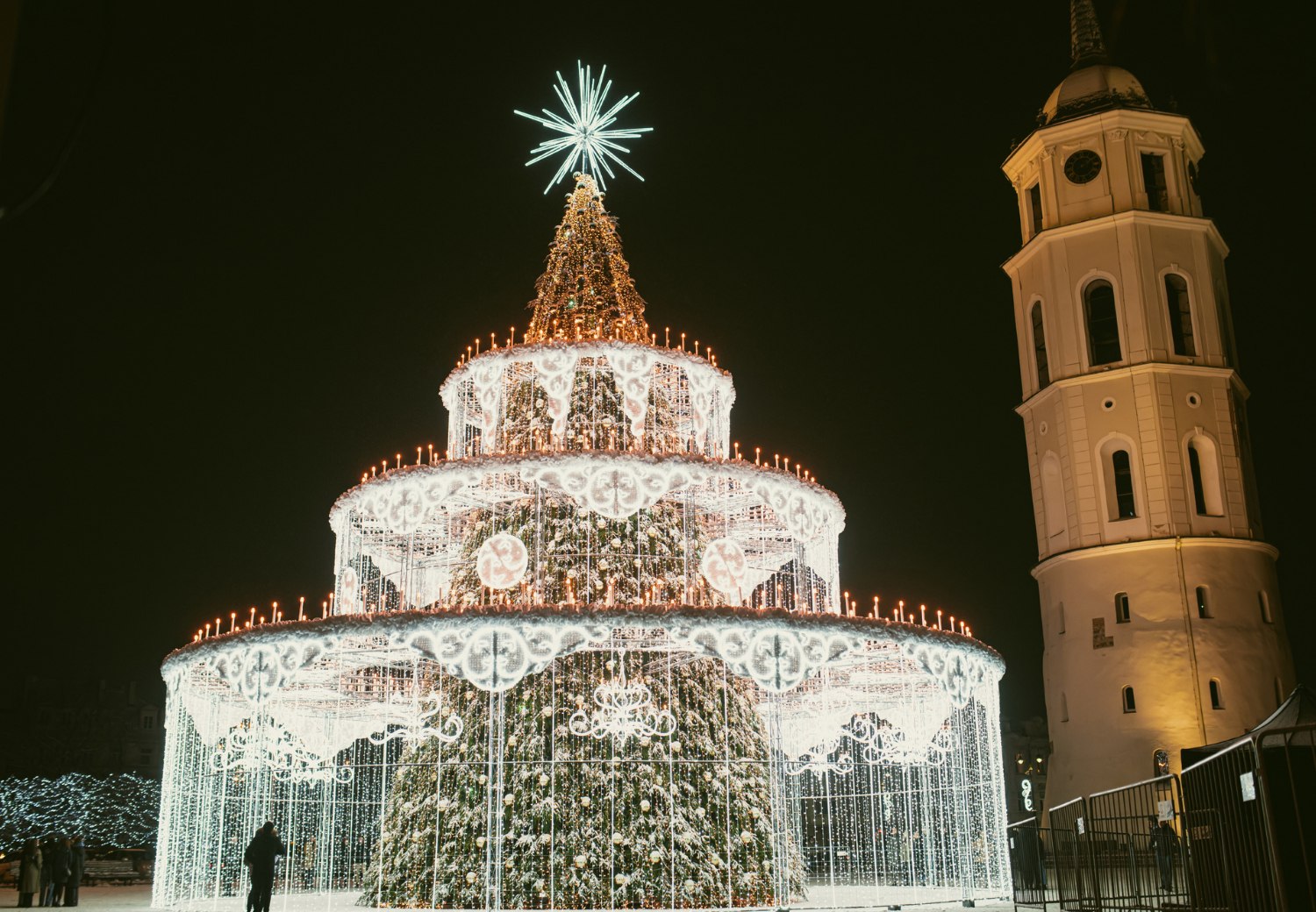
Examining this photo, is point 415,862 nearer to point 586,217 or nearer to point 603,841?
point 603,841

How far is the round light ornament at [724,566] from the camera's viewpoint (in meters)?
19.6

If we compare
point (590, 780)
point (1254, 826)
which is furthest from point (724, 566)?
point (1254, 826)

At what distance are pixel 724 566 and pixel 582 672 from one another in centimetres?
281

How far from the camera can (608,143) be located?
2684 centimetres

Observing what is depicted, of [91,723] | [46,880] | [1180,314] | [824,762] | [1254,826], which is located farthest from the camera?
[91,723]

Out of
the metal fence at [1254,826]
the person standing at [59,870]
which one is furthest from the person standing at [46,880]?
the metal fence at [1254,826]

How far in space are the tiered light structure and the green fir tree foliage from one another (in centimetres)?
4

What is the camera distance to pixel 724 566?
19594mm

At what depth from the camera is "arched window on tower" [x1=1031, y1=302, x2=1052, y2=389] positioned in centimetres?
3897

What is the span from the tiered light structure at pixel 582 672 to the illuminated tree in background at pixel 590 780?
0.14ft

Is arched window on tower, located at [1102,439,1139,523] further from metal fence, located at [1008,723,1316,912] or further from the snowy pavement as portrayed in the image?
metal fence, located at [1008,723,1316,912]

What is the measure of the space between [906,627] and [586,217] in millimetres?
11038

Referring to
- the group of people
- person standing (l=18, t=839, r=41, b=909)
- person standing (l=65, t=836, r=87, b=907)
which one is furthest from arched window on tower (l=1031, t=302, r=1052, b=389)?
person standing (l=18, t=839, r=41, b=909)

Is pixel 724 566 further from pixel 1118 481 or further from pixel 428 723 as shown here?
pixel 1118 481
